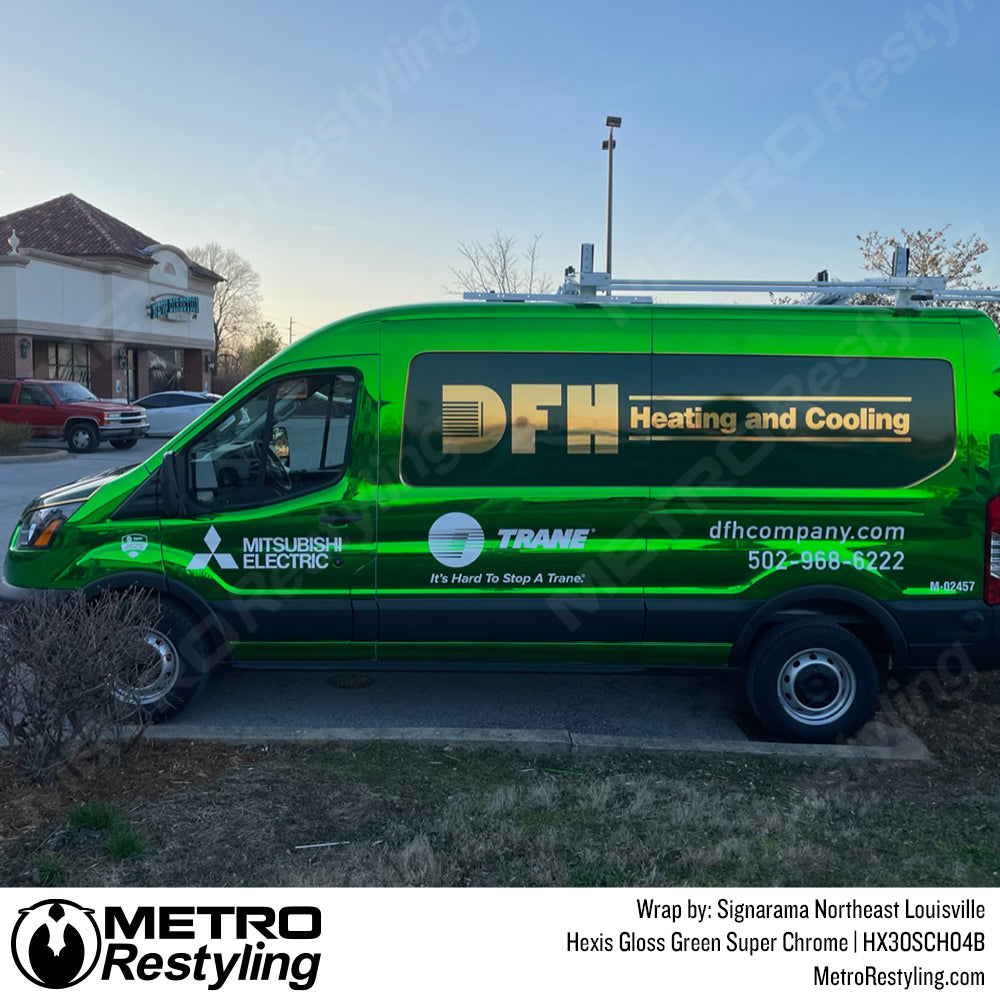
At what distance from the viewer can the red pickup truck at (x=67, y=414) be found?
23.1 metres

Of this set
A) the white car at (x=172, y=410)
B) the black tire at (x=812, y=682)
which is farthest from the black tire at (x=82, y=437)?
the black tire at (x=812, y=682)

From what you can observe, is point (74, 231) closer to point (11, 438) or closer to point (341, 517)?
point (11, 438)

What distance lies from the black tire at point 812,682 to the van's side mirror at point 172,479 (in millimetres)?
3286

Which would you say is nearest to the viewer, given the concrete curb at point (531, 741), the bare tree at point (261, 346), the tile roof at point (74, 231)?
the concrete curb at point (531, 741)

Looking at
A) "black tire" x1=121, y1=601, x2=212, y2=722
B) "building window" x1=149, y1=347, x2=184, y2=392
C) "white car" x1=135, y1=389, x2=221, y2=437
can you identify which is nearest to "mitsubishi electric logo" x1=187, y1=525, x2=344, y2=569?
"black tire" x1=121, y1=601, x2=212, y2=722

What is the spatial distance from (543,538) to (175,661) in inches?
85.4

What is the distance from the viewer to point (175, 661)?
5.34 meters

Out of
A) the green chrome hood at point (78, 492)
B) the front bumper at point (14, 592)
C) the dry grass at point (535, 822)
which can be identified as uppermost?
the green chrome hood at point (78, 492)

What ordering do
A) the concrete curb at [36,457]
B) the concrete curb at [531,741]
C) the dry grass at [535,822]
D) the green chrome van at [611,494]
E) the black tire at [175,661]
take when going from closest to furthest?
the dry grass at [535,822], the concrete curb at [531,741], the green chrome van at [611,494], the black tire at [175,661], the concrete curb at [36,457]

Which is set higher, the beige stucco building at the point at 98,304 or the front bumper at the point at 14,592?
the beige stucco building at the point at 98,304

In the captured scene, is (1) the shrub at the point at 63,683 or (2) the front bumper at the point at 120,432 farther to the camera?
(2) the front bumper at the point at 120,432

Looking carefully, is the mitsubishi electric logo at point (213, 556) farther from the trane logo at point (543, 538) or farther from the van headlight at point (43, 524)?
the trane logo at point (543, 538)

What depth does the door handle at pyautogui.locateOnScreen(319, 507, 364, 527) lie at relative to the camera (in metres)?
5.16

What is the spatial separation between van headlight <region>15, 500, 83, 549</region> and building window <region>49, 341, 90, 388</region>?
32871 millimetres
